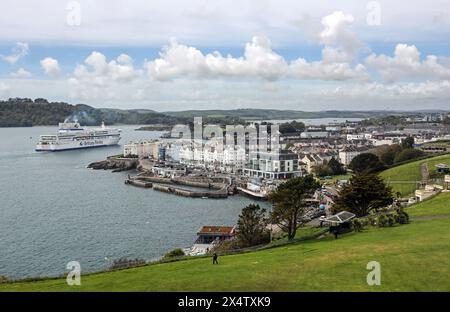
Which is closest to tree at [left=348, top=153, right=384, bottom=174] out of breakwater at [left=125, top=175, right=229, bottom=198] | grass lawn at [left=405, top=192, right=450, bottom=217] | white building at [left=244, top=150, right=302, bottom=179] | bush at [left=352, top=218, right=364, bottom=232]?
white building at [left=244, top=150, right=302, bottom=179]

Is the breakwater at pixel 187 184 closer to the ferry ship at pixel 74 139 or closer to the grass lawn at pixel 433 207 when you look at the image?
the grass lawn at pixel 433 207

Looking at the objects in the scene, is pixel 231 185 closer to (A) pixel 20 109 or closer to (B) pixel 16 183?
(B) pixel 16 183

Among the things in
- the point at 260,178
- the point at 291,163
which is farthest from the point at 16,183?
the point at 291,163

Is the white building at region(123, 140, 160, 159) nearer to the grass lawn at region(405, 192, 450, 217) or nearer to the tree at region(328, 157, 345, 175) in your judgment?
the tree at region(328, 157, 345, 175)

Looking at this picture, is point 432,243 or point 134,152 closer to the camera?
point 432,243

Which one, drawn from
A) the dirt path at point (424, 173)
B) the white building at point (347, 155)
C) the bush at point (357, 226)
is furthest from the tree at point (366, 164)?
the bush at point (357, 226)

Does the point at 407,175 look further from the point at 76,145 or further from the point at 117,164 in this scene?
the point at 76,145

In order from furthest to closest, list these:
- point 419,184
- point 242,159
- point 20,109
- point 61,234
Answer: point 20,109, point 242,159, point 419,184, point 61,234
